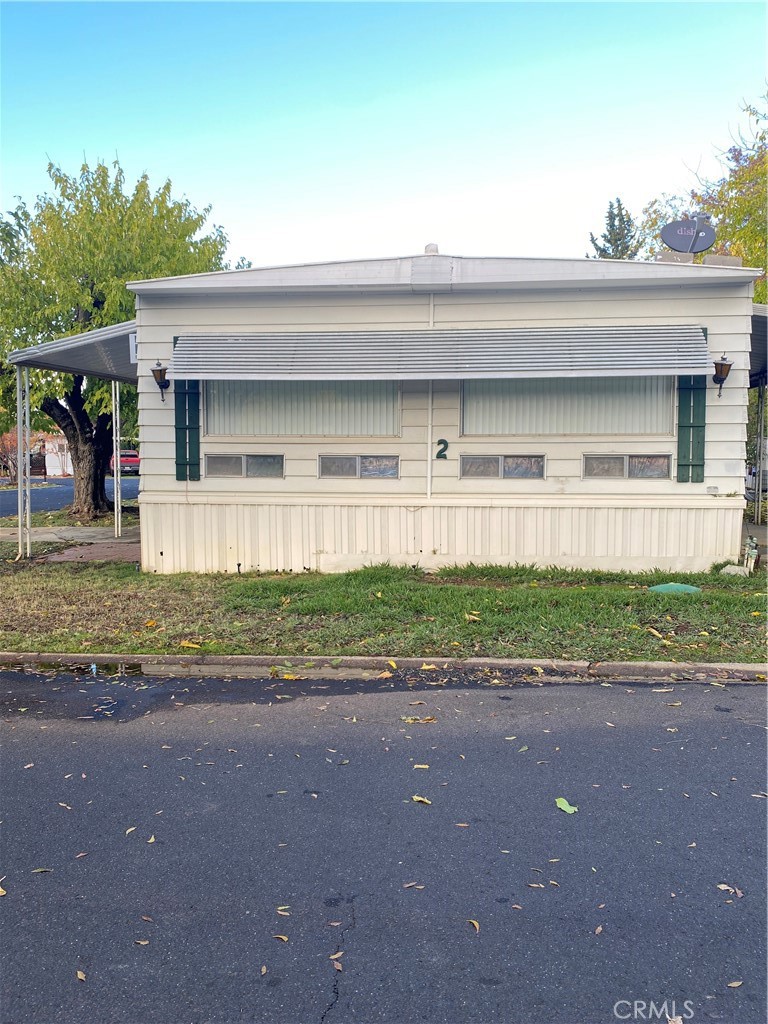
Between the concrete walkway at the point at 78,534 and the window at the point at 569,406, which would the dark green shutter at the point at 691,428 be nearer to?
the window at the point at 569,406

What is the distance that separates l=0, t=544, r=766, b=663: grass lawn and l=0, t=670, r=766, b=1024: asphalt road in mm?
1239

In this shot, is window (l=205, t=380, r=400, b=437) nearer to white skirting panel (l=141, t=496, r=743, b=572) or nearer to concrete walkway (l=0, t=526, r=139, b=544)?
white skirting panel (l=141, t=496, r=743, b=572)

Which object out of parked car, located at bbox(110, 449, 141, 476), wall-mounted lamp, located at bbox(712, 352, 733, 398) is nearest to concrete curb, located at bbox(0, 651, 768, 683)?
wall-mounted lamp, located at bbox(712, 352, 733, 398)

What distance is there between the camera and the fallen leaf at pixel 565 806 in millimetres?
3807

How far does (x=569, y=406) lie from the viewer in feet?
30.4

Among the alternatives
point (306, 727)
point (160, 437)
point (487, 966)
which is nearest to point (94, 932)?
point (487, 966)

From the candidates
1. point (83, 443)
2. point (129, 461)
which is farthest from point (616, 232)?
point (83, 443)

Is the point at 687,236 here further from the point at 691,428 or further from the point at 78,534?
the point at 78,534

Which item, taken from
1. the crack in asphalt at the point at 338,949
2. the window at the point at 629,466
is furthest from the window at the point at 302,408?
the crack in asphalt at the point at 338,949

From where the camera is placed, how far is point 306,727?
500 cm

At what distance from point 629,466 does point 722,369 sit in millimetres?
1433

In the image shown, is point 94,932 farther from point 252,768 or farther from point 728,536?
point 728,536

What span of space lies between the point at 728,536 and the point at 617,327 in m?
2.69

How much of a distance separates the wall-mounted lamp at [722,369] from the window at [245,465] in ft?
16.5
